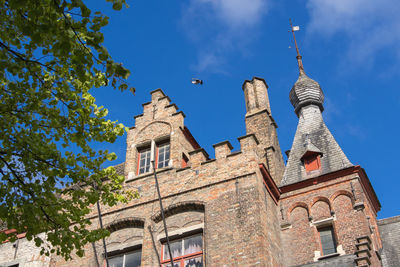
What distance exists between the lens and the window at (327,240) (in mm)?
15625

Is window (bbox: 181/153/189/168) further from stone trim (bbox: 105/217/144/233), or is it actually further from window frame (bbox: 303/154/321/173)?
window frame (bbox: 303/154/321/173)

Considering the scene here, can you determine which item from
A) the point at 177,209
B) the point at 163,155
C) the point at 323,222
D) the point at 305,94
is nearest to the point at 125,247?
the point at 177,209

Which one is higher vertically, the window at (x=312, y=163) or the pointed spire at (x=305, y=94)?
the pointed spire at (x=305, y=94)

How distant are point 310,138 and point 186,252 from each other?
824 centimetres

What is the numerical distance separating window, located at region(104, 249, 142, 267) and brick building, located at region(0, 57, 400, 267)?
0.10ft

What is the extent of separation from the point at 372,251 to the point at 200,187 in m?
5.53

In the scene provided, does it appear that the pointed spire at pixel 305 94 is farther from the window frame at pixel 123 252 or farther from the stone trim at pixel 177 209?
the window frame at pixel 123 252

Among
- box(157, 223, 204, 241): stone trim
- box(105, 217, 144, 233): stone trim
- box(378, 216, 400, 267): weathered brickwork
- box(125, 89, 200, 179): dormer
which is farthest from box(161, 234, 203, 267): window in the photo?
box(378, 216, 400, 267): weathered brickwork

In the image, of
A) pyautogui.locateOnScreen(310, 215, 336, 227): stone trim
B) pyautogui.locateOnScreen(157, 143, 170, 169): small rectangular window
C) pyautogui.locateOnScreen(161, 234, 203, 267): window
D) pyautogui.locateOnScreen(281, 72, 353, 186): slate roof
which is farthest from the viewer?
pyautogui.locateOnScreen(281, 72, 353, 186): slate roof

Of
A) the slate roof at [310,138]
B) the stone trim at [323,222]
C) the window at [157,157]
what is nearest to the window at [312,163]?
the slate roof at [310,138]

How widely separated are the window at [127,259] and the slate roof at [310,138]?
604 centimetres

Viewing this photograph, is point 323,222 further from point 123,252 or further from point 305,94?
point 305,94

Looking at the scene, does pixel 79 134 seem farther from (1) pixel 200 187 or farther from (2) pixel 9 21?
(1) pixel 200 187

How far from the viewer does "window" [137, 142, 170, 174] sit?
1702 cm
